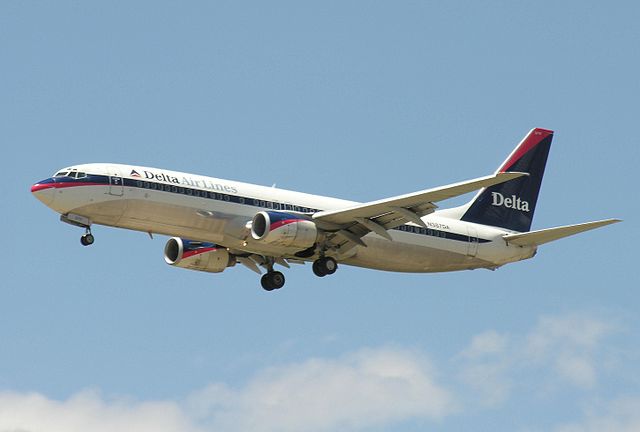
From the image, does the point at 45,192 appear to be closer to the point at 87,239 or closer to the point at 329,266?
the point at 87,239

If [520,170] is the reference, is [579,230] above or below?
below

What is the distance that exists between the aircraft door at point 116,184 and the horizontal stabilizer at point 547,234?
1945 centimetres

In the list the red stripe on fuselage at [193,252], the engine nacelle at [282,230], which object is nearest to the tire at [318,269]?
the engine nacelle at [282,230]

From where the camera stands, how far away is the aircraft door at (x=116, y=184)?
55.6 m

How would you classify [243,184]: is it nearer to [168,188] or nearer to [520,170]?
[168,188]

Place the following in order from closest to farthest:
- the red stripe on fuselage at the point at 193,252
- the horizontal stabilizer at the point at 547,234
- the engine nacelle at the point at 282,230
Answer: the engine nacelle at the point at 282,230 < the horizontal stabilizer at the point at 547,234 < the red stripe on fuselage at the point at 193,252

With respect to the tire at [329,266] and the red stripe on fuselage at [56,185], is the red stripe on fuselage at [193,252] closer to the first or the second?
the tire at [329,266]

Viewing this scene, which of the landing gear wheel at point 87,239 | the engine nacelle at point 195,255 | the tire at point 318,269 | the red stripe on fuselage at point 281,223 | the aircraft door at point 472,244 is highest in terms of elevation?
the aircraft door at point 472,244

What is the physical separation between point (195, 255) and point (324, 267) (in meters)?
6.79

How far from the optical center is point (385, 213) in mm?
58000

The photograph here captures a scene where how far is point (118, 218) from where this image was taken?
184 ft

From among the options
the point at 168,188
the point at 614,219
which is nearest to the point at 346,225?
the point at 168,188

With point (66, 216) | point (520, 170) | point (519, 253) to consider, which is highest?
point (520, 170)

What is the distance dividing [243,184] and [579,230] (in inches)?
594
